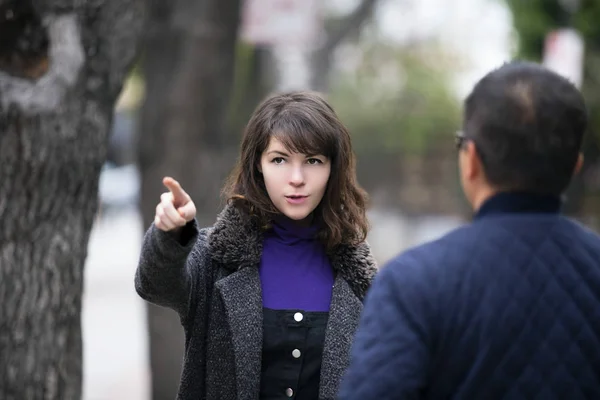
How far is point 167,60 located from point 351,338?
452 centimetres

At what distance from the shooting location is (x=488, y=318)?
2.13 m

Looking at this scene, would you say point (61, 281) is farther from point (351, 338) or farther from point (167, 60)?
point (167, 60)

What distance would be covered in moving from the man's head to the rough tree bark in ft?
7.68

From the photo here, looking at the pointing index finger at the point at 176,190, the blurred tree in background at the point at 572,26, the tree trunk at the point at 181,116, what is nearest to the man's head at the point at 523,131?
the pointing index finger at the point at 176,190

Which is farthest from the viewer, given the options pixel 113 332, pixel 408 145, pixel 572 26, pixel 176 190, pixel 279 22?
pixel 408 145

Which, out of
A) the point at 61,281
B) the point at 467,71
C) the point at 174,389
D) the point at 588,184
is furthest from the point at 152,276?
the point at 467,71

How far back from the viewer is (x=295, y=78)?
36.1 ft

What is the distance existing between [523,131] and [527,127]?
0.04ft

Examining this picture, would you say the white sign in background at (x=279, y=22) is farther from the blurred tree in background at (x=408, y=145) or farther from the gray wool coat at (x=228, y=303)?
the blurred tree in background at (x=408, y=145)

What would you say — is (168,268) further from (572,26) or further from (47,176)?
(572,26)

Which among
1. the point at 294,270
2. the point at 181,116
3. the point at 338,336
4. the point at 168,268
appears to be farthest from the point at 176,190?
the point at 181,116

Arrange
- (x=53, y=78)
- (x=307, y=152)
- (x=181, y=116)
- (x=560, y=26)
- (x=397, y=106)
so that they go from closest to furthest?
(x=307, y=152), (x=53, y=78), (x=181, y=116), (x=560, y=26), (x=397, y=106)

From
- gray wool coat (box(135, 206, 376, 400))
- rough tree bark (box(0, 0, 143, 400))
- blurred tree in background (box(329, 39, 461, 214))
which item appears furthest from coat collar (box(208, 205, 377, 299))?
blurred tree in background (box(329, 39, 461, 214))

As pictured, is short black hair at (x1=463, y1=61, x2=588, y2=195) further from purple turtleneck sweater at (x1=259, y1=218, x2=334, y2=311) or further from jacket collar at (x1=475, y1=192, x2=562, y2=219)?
purple turtleneck sweater at (x1=259, y1=218, x2=334, y2=311)
